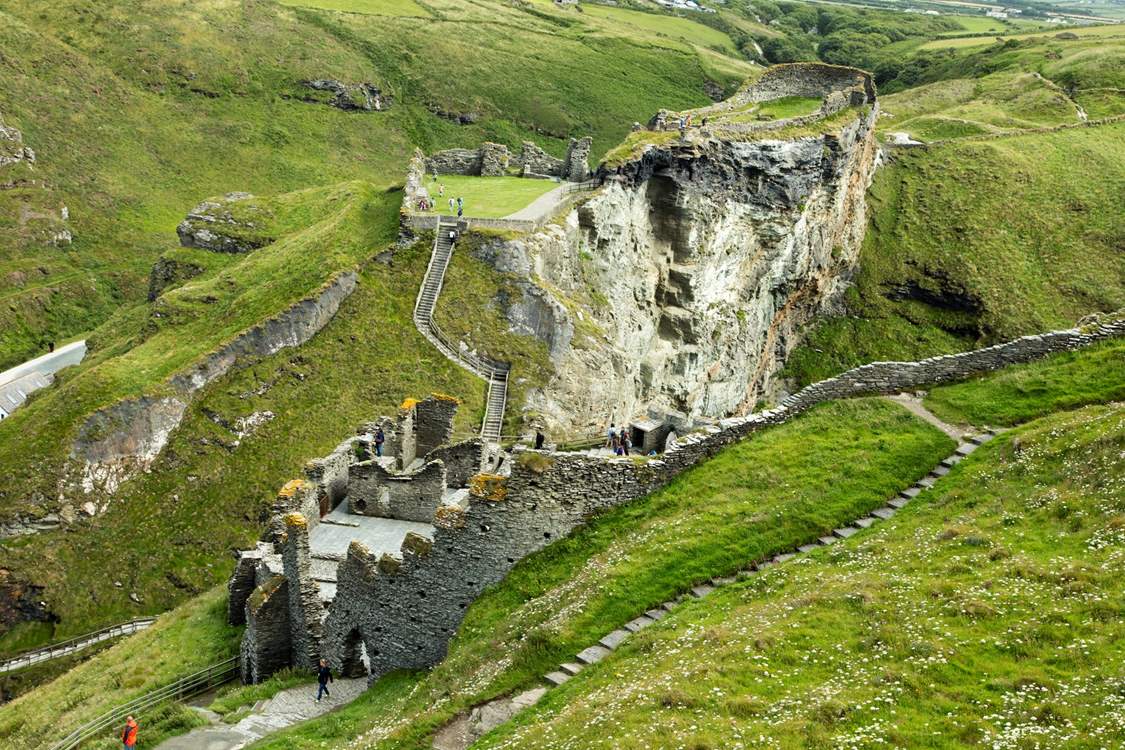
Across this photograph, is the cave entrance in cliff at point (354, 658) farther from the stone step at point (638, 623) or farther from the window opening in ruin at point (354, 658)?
the stone step at point (638, 623)

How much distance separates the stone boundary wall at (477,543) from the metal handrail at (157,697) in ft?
15.1

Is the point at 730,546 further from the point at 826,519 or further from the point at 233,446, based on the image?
the point at 233,446

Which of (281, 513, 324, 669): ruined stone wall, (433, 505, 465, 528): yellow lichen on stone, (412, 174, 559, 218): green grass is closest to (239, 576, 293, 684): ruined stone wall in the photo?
(281, 513, 324, 669): ruined stone wall

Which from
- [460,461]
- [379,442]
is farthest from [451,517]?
[379,442]

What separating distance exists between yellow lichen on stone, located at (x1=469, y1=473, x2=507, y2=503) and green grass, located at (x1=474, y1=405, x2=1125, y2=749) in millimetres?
6561

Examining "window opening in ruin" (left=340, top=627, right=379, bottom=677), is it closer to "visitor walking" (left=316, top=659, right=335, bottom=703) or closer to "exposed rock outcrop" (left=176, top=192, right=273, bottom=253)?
"visitor walking" (left=316, top=659, right=335, bottom=703)

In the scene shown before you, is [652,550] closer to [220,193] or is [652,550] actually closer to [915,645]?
[915,645]

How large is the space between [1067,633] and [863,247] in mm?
89082

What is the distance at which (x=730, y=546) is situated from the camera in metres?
22.7

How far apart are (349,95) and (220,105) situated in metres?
23.4

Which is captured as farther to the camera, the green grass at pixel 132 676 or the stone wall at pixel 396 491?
the stone wall at pixel 396 491

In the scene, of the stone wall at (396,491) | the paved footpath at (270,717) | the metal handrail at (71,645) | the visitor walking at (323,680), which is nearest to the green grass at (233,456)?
the metal handrail at (71,645)

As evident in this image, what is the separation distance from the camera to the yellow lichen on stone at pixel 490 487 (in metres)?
25.4

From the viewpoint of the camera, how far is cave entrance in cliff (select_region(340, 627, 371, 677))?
93.8 feet
